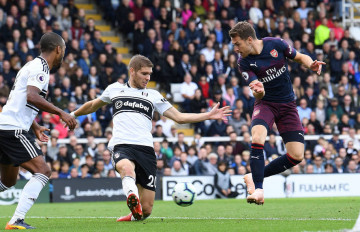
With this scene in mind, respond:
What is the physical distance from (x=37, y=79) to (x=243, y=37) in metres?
2.89

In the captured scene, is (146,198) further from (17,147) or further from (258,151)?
(17,147)

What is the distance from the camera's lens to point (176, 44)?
77.1 feet

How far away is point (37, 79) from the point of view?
9086mm

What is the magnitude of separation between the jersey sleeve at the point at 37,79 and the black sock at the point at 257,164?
2925 mm

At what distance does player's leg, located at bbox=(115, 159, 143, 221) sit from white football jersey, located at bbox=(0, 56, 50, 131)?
1338 mm

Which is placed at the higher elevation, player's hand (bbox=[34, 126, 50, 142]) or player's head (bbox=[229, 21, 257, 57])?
player's head (bbox=[229, 21, 257, 57])

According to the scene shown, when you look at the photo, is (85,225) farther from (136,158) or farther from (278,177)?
(278,177)

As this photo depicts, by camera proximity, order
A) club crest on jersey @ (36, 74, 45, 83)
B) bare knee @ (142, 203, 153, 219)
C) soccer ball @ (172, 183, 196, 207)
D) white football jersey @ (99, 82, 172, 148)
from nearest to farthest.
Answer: club crest on jersey @ (36, 74, 45, 83) → white football jersey @ (99, 82, 172, 148) → bare knee @ (142, 203, 153, 219) → soccer ball @ (172, 183, 196, 207)

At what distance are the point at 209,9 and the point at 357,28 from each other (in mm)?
6077

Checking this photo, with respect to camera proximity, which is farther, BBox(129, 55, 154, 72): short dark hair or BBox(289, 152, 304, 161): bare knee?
BBox(289, 152, 304, 161): bare knee

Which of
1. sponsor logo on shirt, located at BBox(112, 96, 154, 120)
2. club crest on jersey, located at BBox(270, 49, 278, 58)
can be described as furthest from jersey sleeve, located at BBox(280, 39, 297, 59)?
sponsor logo on shirt, located at BBox(112, 96, 154, 120)

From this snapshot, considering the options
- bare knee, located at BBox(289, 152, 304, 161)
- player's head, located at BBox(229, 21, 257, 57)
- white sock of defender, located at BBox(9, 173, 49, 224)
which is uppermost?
player's head, located at BBox(229, 21, 257, 57)

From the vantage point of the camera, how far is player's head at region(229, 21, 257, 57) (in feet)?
33.6

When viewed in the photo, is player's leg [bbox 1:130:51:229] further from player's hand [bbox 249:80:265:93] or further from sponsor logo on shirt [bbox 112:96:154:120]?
player's hand [bbox 249:80:265:93]
